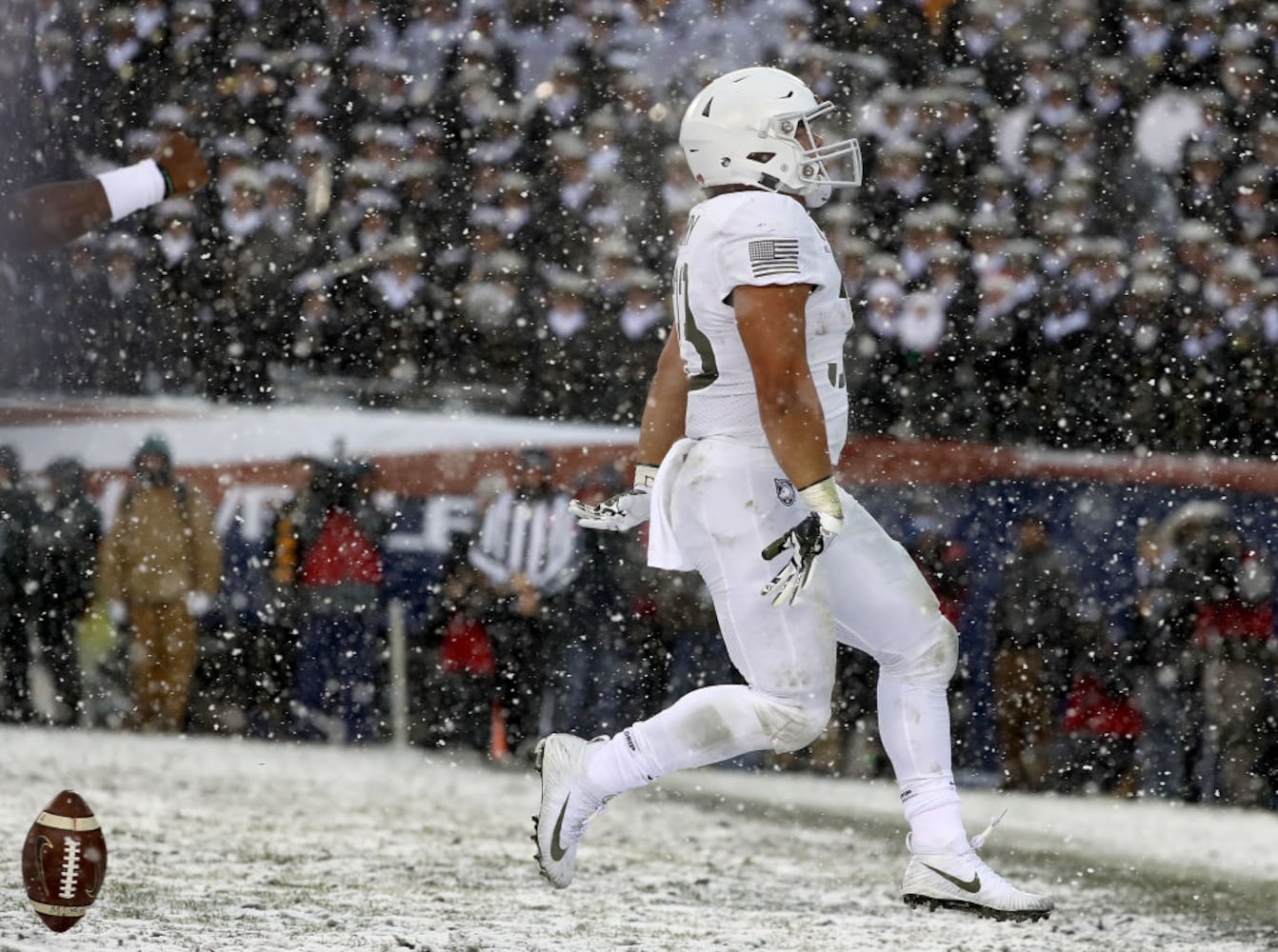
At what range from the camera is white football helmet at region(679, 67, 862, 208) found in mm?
3594

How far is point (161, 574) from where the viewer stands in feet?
28.3

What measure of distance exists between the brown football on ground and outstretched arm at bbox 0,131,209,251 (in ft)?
5.28

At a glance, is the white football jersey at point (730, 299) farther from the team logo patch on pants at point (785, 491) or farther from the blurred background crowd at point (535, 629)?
the blurred background crowd at point (535, 629)

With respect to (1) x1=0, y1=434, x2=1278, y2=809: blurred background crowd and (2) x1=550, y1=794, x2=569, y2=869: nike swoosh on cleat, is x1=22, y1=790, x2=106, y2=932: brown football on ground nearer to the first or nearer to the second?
(2) x1=550, y1=794, x2=569, y2=869: nike swoosh on cleat

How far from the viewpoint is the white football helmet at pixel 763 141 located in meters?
3.59

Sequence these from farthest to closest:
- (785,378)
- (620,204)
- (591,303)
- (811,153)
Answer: (620,204) < (591,303) < (811,153) < (785,378)

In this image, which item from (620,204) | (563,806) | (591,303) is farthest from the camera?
(620,204)

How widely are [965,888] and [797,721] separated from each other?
1.45 ft

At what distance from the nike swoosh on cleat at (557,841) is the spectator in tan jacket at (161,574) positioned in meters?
5.21

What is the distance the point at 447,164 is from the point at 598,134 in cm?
89

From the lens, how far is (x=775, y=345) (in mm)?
3395

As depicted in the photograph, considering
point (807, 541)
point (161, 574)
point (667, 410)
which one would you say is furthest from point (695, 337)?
point (161, 574)

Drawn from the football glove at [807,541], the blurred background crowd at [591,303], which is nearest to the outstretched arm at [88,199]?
the football glove at [807,541]

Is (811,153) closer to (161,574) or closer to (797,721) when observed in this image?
(797,721)
